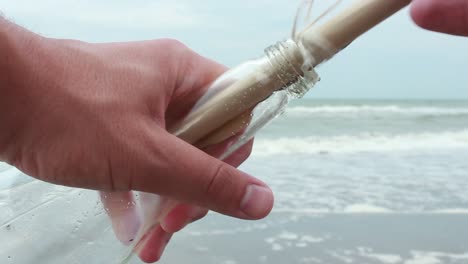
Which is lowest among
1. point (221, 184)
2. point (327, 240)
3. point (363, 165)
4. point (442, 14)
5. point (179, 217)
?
point (363, 165)

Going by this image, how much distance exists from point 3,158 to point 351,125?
887 centimetres

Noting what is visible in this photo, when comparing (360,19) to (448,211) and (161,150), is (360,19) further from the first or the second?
A: (448,211)

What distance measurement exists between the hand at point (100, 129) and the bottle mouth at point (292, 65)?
0.14m

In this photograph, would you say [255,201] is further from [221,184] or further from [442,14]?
[442,14]

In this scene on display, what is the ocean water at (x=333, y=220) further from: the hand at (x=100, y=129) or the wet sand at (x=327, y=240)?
the hand at (x=100, y=129)

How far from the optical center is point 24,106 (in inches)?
24.5

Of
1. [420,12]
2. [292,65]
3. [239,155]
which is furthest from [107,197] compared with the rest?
[420,12]

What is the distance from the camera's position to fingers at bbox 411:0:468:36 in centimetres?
40

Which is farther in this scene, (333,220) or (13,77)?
(333,220)

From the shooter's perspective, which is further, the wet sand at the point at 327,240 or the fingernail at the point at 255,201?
the wet sand at the point at 327,240

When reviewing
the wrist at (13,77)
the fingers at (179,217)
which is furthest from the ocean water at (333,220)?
the wrist at (13,77)

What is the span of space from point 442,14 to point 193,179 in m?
0.36

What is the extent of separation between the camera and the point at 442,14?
0.41 m

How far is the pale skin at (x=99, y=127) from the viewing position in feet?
2.07
